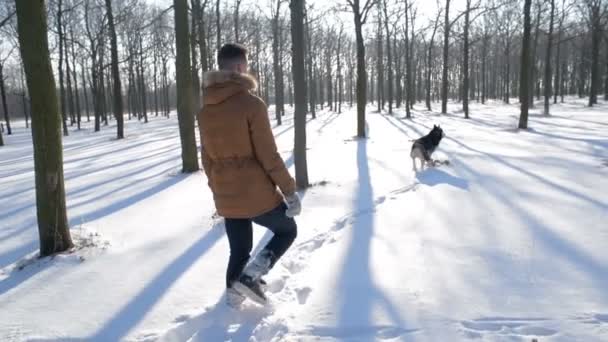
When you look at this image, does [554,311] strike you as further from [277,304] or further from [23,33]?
[23,33]

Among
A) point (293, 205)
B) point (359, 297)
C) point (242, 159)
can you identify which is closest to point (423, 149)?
point (359, 297)

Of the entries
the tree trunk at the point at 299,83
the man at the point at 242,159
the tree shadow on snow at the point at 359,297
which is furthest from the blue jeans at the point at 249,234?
the tree trunk at the point at 299,83

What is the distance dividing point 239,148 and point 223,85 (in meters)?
0.44

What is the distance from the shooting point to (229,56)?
107 inches

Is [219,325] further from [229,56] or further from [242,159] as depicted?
[229,56]

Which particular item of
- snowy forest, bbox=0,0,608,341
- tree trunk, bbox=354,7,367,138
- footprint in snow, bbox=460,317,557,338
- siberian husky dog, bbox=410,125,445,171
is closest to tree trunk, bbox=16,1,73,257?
snowy forest, bbox=0,0,608,341

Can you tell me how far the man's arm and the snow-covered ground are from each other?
1.08 m

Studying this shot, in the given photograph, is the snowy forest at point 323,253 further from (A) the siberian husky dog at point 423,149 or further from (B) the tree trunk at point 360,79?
(B) the tree trunk at point 360,79

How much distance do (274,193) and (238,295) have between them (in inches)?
35.5

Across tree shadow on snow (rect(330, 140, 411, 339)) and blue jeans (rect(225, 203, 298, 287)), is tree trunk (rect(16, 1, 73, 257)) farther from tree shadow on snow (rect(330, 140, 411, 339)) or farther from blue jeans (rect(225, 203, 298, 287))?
tree shadow on snow (rect(330, 140, 411, 339))

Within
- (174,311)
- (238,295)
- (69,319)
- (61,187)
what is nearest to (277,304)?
(238,295)

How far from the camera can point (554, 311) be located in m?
2.81

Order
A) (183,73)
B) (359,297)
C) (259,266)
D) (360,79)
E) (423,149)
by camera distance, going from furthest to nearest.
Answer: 1. (360,79)
2. (183,73)
3. (423,149)
4. (359,297)
5. (259,266)

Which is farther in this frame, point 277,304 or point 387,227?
point 387,227
